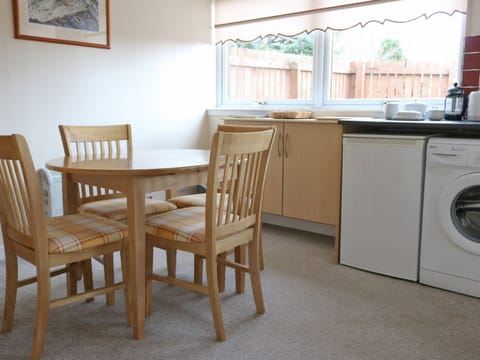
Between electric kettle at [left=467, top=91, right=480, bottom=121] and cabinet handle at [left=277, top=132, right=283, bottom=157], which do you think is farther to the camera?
cabinet handle at [left=277, top=132, right=283, bottom=157]

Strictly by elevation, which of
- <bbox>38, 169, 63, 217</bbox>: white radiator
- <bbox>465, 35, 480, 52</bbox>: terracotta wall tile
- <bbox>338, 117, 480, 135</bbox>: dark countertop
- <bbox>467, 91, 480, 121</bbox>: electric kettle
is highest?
<bbox>465, 35, 480, 52</bbox>: terracotta wall tile

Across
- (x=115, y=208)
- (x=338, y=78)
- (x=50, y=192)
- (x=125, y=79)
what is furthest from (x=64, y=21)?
(x=338, y=78)

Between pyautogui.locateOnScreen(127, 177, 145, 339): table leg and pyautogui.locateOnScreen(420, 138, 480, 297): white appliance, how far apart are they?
151 cm

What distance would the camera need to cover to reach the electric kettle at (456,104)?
2.69 metres

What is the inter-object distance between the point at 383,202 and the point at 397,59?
125cm

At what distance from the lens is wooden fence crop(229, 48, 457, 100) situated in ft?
10.4

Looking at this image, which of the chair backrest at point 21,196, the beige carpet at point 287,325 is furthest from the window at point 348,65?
the chair backrest at point 21,196

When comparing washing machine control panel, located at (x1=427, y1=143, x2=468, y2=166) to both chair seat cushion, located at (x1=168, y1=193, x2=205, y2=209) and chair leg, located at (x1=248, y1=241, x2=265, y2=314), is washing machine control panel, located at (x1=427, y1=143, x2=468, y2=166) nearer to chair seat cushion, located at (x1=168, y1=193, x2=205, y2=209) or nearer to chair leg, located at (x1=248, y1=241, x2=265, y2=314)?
chair leg, located at (x1=248, y1=241, x2=265, y2=314)

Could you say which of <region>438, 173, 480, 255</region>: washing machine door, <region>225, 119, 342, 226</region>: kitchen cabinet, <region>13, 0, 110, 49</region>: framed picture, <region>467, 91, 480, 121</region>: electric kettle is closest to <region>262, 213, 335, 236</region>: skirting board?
<region>225, 119, 342, 226</region>: kitchen cabinet

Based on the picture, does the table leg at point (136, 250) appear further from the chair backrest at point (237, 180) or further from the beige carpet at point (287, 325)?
the chair backrest at point (237, 180)

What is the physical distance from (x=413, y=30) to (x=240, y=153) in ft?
6.73

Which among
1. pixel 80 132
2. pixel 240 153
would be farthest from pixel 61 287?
pixel 240 153

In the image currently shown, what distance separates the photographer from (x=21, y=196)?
1.69 metres

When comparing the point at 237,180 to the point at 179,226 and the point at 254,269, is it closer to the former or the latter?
the point at 179,226
